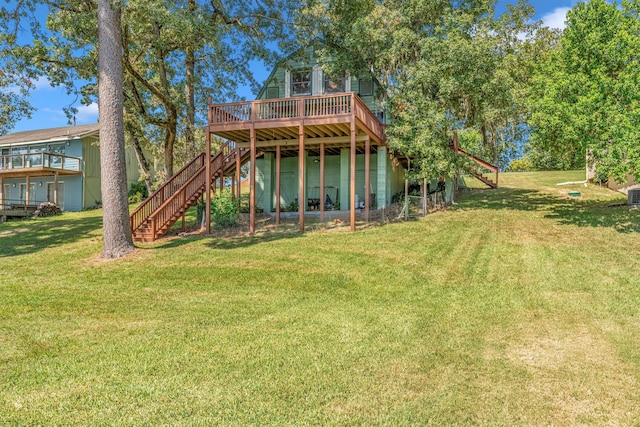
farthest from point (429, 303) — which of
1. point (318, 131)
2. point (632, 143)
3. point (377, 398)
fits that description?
point (318, 131)

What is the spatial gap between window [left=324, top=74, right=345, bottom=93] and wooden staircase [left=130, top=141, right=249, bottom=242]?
5.17m

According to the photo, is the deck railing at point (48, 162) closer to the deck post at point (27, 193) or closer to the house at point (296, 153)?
the deck post at point (27, 193)

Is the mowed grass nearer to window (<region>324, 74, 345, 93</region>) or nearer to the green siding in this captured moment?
window (<region>324, 74, 345, 93</region>)

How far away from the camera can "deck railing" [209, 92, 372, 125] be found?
1291 centimetres

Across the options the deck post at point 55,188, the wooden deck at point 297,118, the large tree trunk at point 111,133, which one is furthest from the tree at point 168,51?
the deck post at point 55,188

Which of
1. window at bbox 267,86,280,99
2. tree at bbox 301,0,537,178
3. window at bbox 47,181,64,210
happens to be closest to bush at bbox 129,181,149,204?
window at bbox 47,181,64,210

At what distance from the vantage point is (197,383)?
3.66 metres

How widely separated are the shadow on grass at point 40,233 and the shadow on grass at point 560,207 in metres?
15.8

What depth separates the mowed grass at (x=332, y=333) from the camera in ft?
11.0

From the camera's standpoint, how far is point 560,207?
1541cm

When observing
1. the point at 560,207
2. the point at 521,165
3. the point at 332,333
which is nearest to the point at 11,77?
the point at 332,333

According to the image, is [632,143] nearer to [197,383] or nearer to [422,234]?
[422,234]

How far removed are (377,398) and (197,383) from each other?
1.69m

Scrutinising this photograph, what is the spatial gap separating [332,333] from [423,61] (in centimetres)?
1287
